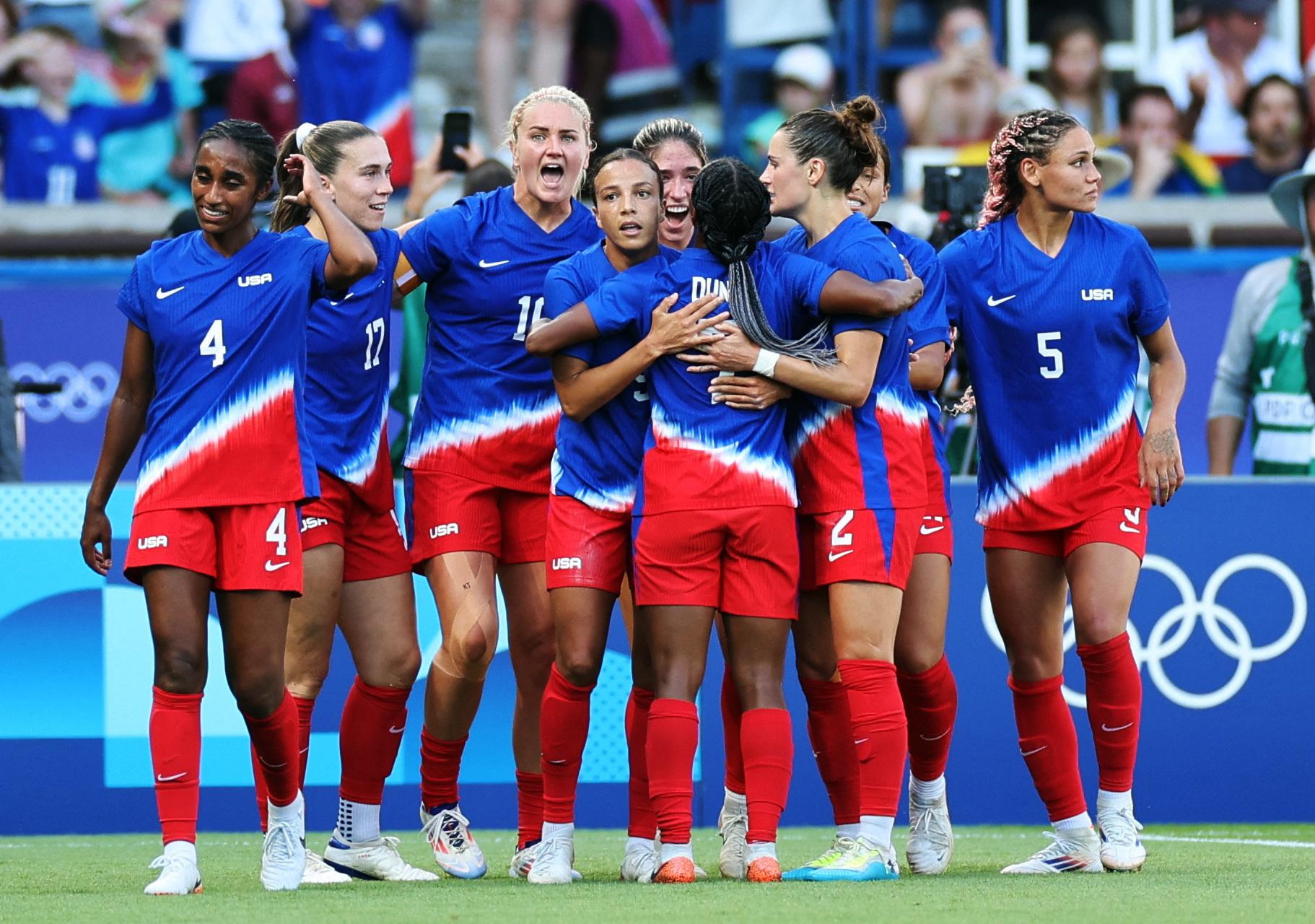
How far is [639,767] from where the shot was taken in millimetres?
6039

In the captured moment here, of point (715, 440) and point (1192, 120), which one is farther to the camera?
point (1192, 120)

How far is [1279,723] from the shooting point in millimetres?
8039

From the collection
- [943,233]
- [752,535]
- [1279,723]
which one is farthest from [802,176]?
[1279,723]

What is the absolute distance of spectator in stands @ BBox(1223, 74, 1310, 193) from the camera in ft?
45.2

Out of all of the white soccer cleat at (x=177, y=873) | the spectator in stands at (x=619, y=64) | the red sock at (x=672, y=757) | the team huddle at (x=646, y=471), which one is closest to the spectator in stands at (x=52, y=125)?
the spectator in stands at (x=619, y=64)

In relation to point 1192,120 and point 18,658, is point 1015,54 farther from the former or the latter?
point 18,658

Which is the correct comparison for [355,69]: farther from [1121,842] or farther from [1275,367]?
[1121,842]

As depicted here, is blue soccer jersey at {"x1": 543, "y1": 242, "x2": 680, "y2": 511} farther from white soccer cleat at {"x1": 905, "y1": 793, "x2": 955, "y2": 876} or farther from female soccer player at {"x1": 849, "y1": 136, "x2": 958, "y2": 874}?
white soccer cleat at {"x1": 905, "y1": 793, "x2": 955, "y2": 876}

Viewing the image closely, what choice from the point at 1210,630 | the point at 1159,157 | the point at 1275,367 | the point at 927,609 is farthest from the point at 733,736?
the point at 1159,157

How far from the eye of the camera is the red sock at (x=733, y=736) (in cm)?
621

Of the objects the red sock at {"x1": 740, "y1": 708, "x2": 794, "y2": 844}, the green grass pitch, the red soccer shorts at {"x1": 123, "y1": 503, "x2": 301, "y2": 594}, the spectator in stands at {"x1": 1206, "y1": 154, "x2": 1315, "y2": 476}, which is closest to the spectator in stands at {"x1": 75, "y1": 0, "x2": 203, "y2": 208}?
the spectator in stands at {"x1": 1206, "y1": 154, "x2": 1315, "y2": 476}

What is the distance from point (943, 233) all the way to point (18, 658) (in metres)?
3.91

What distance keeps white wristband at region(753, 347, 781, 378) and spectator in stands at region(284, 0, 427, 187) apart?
7.71 metres

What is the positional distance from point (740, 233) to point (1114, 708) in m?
1.75
